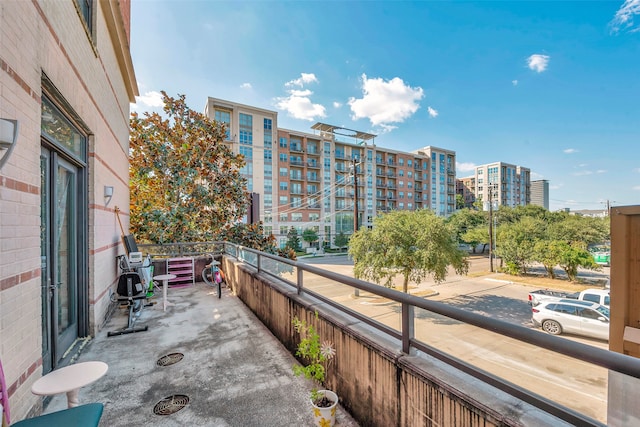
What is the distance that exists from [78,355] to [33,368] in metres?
1.62

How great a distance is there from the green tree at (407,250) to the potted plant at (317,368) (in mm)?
11517

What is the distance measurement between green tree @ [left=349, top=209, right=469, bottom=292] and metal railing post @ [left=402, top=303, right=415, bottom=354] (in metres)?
12.3

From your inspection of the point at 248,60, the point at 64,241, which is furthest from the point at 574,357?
the point at 248,60

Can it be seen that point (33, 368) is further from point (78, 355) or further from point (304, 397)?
point (304, 397)

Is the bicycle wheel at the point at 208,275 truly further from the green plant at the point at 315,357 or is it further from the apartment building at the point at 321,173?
the apartment building at the point at 321,173

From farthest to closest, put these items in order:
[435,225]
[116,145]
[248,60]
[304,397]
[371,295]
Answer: [435,225]
[248,60]
[116,145]
[304,397]
[371,295]

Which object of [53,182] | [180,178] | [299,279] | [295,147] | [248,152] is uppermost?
[295,147]

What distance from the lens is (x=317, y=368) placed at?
8.16ft

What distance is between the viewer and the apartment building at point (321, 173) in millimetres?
32312

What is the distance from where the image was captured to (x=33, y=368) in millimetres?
2016

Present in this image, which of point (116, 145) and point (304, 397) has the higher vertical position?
point (116, 145)

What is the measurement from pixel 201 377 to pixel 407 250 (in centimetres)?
1281

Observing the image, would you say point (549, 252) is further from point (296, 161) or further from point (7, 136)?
point (296, 161)

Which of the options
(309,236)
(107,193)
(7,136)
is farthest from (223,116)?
(7,136)
